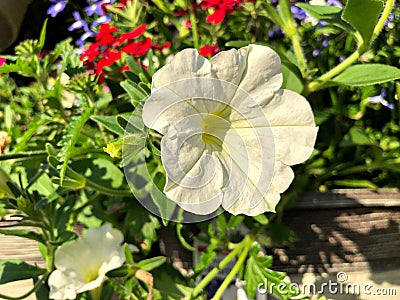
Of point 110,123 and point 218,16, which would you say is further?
point 218,16

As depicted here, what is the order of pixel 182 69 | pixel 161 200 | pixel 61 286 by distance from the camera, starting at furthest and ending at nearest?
pixel 61 286 → pixel 161 200 → pixel 182 69

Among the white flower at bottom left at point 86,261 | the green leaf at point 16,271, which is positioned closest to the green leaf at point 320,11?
the white flower at bottom left at point 86,261

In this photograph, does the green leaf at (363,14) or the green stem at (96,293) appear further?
the green stem at (96,293)

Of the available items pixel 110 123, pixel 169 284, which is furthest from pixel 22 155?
pixel 169 284

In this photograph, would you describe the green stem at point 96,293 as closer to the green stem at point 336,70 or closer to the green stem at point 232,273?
the green stem at point 232,273

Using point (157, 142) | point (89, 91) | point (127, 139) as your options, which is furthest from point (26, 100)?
point (127, 139)

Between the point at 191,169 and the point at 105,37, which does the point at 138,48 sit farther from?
the point at 191,169
